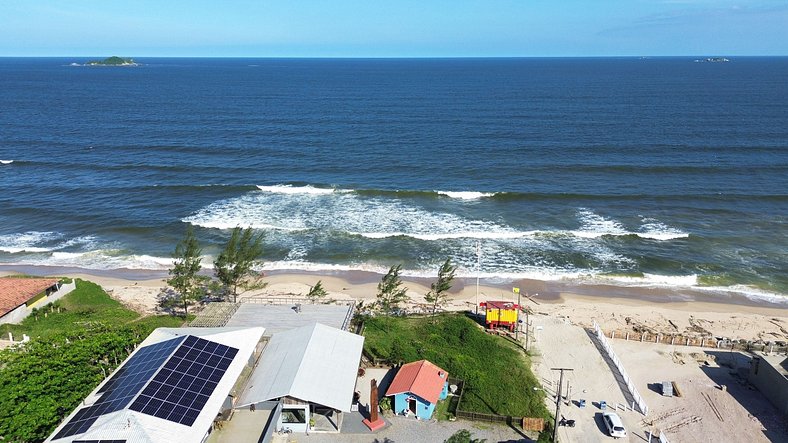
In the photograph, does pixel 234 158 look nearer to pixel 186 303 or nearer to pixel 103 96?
pixel 186 303

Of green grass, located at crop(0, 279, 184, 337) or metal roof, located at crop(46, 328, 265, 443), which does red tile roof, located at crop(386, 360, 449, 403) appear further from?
green grass, located at crop(0, 279, 184, 337)

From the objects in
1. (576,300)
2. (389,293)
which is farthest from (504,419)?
(576,300)

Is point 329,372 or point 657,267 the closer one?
point 329,372

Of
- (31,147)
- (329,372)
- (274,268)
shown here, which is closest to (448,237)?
(274,268)

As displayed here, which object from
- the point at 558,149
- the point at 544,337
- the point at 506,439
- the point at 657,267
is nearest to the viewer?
the point at 506,439

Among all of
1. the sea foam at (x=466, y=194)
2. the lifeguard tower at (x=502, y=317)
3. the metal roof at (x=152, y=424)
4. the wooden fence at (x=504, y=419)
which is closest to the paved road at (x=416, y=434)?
the wooden fence at (x=504, y=419)

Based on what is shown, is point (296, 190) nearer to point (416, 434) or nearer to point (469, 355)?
point (469, 355)

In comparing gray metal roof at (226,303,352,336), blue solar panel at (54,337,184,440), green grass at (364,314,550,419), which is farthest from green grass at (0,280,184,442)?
green grass at (364,314,550,419)
